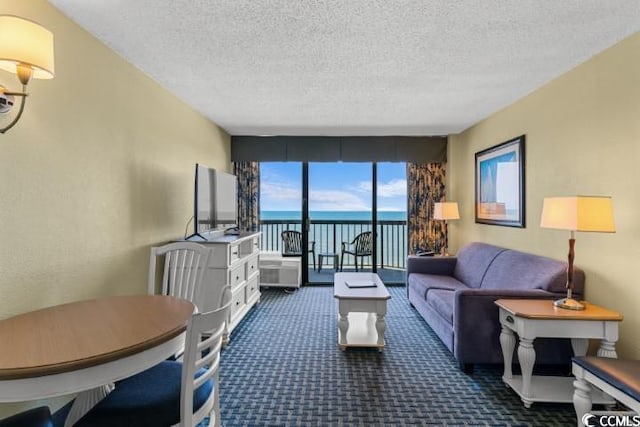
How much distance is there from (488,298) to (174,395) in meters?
2.25

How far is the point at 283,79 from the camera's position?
10.0ft

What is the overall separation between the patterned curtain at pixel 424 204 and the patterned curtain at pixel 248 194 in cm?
248

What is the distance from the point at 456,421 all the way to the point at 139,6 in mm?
3158

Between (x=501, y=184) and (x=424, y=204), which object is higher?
(x=501, y=184)

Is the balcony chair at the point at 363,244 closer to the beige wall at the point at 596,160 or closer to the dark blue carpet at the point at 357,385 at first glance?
the dark blue carpet at the point at 357,385

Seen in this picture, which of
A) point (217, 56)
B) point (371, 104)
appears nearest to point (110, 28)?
point (217, 56)

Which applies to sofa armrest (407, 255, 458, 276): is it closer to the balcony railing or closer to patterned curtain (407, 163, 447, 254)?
patterned curtain (407, 163, 447, 254)

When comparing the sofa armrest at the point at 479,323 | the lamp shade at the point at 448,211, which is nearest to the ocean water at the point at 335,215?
the lamp shade at the point at 448,211

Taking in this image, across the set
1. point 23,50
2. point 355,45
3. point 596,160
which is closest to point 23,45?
point 23,50

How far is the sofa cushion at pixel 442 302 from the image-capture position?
2971mm

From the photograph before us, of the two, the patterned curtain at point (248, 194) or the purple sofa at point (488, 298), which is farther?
the patterned curtain at point (248, 194)

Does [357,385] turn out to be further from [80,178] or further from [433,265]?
[80,178]

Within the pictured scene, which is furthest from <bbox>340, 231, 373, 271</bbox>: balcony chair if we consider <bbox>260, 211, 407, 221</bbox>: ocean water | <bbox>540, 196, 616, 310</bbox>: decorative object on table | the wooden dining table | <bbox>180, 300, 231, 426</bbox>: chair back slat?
<bbox>180, 300, 231, 426</bbox>: chair back slat

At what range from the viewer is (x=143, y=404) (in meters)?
1.42
